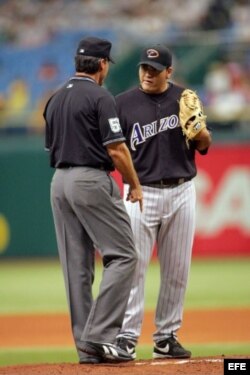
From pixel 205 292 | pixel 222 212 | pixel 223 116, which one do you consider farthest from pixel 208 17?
pixel 205 292

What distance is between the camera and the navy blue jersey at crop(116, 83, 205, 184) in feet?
20.2

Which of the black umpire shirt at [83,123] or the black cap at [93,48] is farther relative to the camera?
the black cap at [93,48]

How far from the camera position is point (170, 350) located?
614 centimetres

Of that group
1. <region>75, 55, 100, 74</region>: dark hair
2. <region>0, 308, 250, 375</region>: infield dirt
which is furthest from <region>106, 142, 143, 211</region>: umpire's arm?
<region>0, 308, 250, 375</region>: infield dirt

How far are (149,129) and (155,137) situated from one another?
0.21 feet

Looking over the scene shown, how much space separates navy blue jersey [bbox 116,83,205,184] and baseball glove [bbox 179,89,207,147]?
0.26 feet

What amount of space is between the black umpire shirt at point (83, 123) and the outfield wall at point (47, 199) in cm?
814

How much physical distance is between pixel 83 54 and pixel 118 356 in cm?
176

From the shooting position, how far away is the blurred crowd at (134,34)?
15.1 meters

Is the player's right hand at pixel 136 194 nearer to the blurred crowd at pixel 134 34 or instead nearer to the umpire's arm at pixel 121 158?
the umpire's arm at pixel 121 158

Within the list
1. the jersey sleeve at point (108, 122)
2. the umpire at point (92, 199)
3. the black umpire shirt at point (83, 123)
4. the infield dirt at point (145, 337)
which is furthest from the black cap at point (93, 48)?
the infield dirt at point (145, 337)

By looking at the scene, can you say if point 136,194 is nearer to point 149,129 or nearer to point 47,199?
point 149,129

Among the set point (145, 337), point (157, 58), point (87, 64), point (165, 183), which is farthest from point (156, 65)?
point (145, 337)

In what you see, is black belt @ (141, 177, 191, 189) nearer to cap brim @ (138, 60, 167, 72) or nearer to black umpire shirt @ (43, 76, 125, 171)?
black umpire shirt @ (43, 76, 125, 171)
